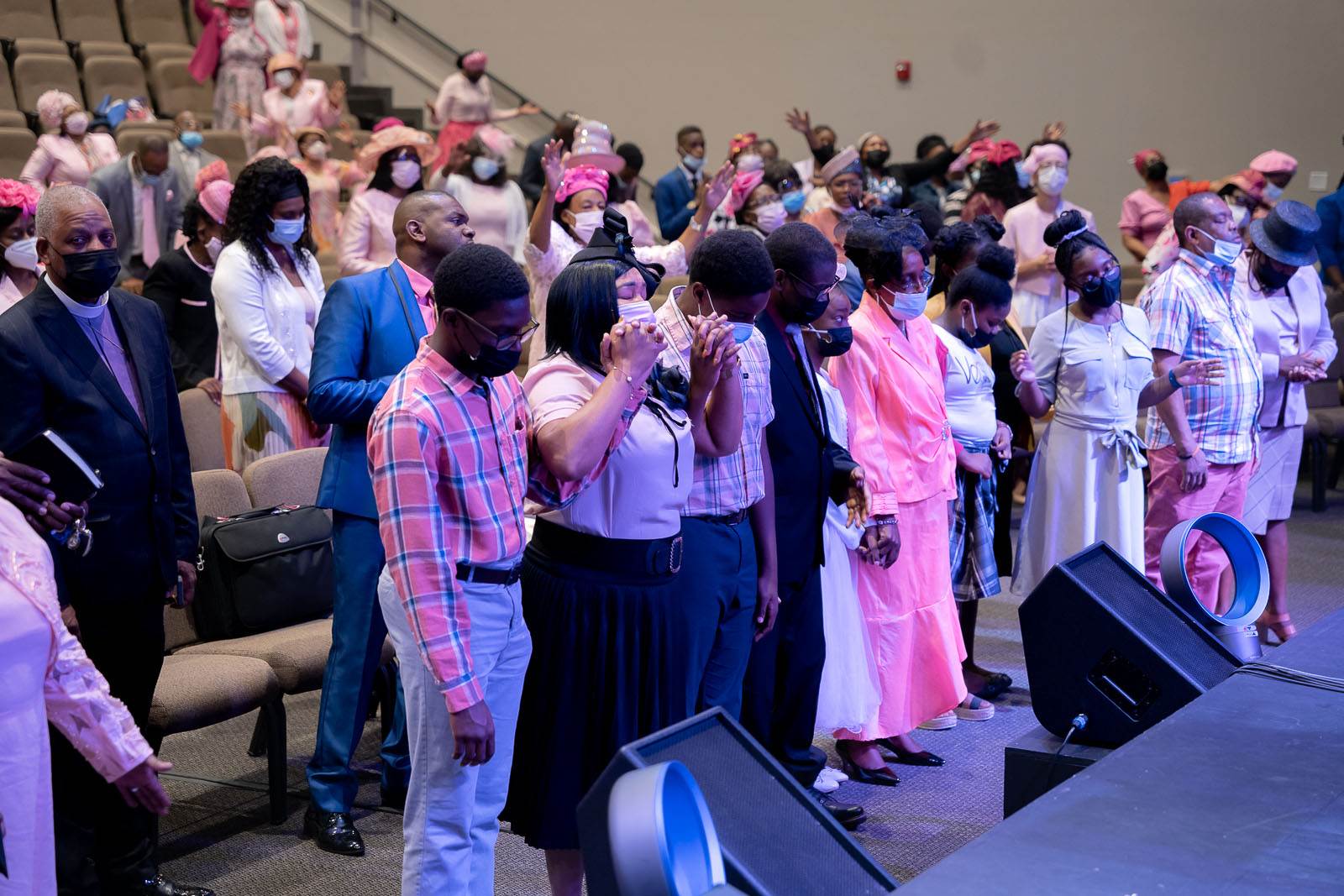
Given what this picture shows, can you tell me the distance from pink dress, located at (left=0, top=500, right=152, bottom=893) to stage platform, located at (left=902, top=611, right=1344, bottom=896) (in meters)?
1.31

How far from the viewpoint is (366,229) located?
6188mm

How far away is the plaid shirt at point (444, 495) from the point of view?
8.28ft

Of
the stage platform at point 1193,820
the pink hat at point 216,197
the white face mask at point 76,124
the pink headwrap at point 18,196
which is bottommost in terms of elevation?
the stage platform at point 1193,820

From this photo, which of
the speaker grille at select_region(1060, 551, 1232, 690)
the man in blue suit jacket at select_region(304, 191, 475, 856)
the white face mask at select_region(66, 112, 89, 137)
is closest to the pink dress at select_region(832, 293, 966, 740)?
the speaker grille at select_region(1060, 551, 1232, 690)

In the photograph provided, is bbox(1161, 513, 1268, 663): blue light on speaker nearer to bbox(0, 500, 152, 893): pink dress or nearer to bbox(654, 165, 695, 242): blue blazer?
bbox(0, 500, 152, 893): pink dress

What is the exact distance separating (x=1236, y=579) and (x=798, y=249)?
1.29 meters

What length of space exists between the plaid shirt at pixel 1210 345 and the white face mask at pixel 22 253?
140 inches

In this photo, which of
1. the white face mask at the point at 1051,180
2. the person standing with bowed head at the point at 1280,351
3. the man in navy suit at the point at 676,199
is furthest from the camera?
the man in navy suit at the point at 676,199

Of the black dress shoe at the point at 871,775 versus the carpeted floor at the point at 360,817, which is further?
the black dress shoe at the point at 871,775

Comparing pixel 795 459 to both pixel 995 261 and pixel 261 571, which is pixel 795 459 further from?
pixel 261 571

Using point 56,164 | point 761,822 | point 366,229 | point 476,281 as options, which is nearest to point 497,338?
point 476,281

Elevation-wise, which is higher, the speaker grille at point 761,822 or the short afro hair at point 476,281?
the short afro hair at point 476,281

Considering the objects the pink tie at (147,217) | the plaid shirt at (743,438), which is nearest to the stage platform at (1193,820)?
the plaid shirt at (743,438)

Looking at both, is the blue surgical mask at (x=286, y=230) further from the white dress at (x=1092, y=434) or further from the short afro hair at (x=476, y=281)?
the white dress at (x=1092, y=434)
